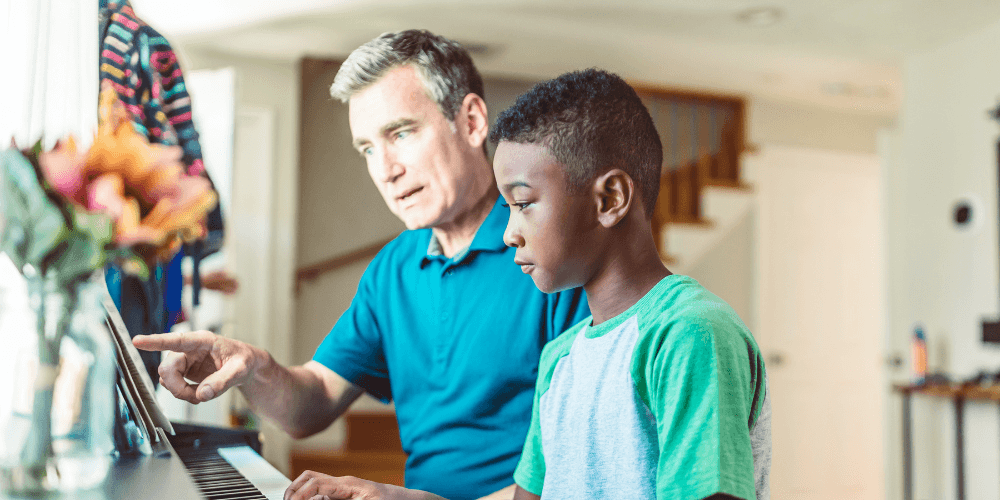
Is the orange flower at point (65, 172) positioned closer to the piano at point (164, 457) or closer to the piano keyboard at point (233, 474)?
the piano at point (164, 457)

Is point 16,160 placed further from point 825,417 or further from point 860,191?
point 860,191

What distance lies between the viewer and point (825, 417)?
4.88m

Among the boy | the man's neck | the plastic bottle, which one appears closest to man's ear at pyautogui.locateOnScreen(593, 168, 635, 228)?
the boy

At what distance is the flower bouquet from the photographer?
0.64 metres

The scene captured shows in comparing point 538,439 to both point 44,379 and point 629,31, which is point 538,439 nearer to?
point 44,379

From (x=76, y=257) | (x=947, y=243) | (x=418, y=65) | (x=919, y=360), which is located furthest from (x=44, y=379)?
(x=947, y=243)

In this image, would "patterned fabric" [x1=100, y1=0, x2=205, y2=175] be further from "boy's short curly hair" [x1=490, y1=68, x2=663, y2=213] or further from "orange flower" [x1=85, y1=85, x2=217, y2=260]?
"boy's short curly hair" [x1=490, y1=68, x2=663, y2=213]

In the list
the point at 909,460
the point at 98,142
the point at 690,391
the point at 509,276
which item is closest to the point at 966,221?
the point at 909,460

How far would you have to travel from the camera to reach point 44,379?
0.67 m

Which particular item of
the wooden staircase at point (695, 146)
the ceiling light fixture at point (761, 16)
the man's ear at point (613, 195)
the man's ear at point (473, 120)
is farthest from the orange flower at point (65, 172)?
the wooden staircase at point (695, 146)

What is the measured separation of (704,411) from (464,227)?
0.63 metres

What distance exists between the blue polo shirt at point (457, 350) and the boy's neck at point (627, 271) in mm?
257

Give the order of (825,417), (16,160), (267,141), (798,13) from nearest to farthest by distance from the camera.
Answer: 1. (16,160)
2. (798,13)
3. (267,141)
4. (825,417)

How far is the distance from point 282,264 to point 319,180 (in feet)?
1.73
